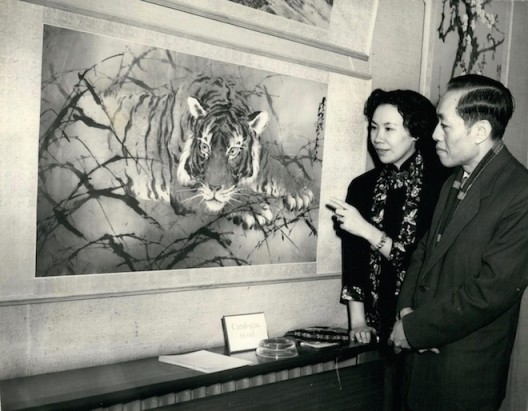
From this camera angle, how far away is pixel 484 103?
2.94 meters

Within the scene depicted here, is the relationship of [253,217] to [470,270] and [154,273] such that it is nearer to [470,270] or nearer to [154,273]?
[154,273]

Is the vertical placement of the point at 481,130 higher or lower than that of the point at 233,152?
higher

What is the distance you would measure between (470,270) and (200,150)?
53.3 inches

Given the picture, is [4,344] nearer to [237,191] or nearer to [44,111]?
[44,111]

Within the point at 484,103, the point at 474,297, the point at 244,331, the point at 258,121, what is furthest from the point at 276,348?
the point at 484,103

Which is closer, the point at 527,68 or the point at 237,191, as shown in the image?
the point at 237,191

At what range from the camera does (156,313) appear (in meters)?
2.84

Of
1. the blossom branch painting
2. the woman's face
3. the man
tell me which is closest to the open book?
the man

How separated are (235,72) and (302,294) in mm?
1297

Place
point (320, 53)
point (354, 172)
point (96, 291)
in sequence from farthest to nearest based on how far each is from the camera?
point (354, 172) < point (320, 53) < point (96, 291)

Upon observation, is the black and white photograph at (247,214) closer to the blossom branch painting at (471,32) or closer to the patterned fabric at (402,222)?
the patterned fabric at (402,222)

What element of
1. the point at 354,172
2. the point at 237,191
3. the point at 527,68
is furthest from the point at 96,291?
the point at 527,68

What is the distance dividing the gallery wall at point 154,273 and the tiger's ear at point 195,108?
231mm

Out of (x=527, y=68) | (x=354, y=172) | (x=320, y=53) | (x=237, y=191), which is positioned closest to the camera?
(x=237, y=191)
